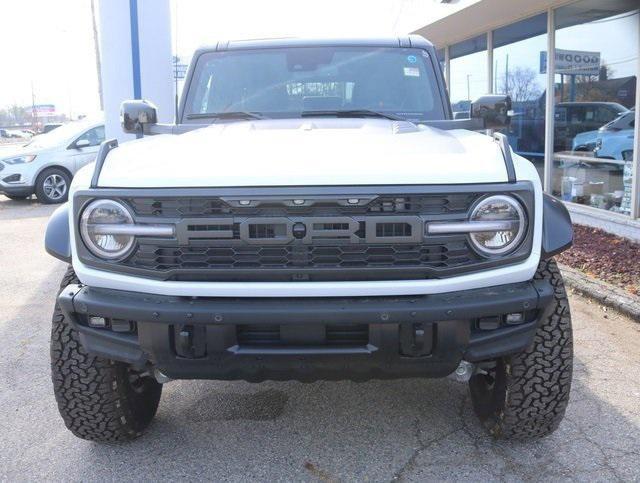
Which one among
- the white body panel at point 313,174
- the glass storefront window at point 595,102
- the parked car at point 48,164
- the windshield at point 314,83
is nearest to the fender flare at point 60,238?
the white body panel at point 313,174

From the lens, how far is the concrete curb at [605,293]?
489 cm

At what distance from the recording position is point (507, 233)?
8.14ft

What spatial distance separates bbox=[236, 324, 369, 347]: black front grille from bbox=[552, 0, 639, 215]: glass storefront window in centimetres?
573

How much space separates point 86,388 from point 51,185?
1113 cm

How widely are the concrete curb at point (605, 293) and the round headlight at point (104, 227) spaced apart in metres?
3.82

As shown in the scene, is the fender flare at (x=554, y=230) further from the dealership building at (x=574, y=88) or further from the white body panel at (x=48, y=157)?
the white body panel at (x=48, y=157)

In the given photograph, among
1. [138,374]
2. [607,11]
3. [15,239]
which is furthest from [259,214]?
[15,239]

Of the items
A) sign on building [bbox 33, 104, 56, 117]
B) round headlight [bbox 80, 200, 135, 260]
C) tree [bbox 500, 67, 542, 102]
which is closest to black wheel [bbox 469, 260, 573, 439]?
round headlight [bbox 80, 200, 135, 260]

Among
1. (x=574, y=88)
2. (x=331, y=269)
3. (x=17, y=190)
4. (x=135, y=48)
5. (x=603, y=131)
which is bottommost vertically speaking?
(x=17, y=190)

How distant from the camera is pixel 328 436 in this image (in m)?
3.17

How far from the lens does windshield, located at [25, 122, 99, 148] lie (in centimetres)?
1302

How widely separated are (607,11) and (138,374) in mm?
6847

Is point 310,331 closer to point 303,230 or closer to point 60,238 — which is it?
point 303,230

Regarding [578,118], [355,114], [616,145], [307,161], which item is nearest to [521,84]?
[578,118]
